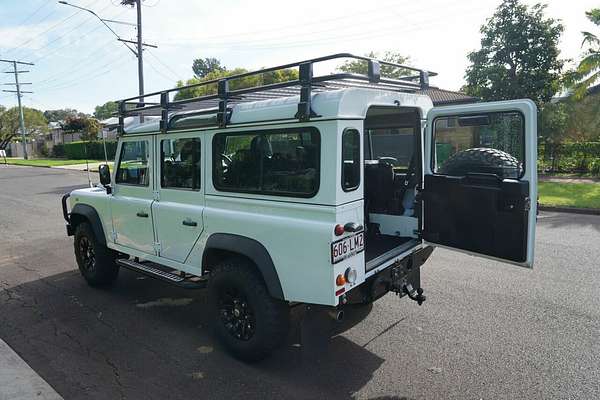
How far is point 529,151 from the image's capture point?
10.6 feet

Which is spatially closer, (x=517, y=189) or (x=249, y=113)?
(x=517, y=189)

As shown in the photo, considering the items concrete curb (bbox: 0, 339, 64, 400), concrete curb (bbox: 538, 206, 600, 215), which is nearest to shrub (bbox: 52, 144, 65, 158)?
concrete curb (bbox: 538, 206, 600, 215)

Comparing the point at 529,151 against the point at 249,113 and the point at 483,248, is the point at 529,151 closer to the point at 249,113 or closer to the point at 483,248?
the point at 483,248

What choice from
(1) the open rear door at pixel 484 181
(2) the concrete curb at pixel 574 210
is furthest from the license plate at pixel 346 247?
(2) the concrete curb at pixel 574 210

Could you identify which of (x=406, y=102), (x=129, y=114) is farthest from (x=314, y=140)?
(x=129, y=114)

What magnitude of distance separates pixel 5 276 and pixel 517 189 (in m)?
6.84

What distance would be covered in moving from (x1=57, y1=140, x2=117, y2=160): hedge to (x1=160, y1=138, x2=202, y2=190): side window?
29.1 metres

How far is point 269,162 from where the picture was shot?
3.48 metres

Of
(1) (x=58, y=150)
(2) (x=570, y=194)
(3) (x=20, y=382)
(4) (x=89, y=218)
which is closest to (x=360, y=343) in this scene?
(3) (x=20, y=382)

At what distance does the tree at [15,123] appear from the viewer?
185 ft

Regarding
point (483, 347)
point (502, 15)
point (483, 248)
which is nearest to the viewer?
point (483, 248)

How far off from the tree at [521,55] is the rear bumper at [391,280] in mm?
15872

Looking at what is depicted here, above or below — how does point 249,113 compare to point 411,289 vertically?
above

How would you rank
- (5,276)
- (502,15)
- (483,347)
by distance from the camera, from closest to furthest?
(483,347), (5,276), (502,15)
